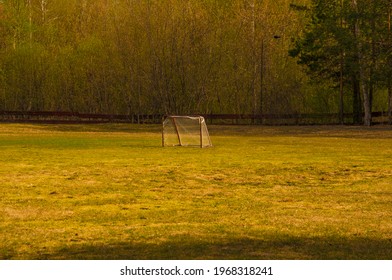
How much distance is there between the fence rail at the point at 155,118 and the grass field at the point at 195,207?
44781 mm

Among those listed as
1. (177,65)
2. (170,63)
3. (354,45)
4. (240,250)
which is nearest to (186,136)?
(354,45)

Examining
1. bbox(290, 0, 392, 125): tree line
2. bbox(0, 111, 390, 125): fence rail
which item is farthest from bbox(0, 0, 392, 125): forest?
bbox(290, 0, 392, 125): tree line

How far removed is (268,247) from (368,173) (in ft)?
44.7

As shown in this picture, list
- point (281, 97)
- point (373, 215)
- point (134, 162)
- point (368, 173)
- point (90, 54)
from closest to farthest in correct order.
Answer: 1. point (373, 215)
2. point (368, 173)
3. point (134, 162)
4. point (281, 97)
5. point (90, 54)

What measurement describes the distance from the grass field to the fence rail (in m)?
44.8

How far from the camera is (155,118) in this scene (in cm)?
8381

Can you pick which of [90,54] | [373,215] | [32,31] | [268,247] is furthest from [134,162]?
[32,31]

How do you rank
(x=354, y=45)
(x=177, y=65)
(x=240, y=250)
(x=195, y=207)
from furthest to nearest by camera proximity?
(x=177, y=65), (x=354, y=45), (x=195, y=207), (x=240, y=250)

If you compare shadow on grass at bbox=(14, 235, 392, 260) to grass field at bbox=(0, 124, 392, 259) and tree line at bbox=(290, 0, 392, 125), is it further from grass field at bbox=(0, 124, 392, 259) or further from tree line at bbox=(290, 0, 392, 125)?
tree line at bbox=(290, 0, 392, 125)

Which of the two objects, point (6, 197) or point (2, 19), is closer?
point (6, 197)

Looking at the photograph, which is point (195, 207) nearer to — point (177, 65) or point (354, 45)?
point (354, 45)

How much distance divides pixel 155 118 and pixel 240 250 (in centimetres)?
7253

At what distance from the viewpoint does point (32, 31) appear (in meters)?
92.3

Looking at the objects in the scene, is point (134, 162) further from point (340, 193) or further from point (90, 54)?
point (90, 54)
